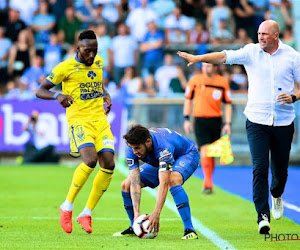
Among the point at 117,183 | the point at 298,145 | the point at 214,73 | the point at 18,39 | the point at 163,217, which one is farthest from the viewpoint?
the point at 18,39

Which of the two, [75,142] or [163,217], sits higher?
[75,142]

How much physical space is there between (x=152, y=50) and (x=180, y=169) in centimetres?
1395

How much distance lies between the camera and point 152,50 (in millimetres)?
21562

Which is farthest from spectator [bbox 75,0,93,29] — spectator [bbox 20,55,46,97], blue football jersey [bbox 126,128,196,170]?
blue football jersey [bbox 126,128,196,170]

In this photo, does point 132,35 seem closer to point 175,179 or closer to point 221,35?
point 221,35

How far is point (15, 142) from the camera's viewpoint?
19953 mm

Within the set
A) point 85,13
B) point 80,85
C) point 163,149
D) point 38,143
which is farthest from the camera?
point 85,13

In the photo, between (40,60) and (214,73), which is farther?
(40,60)

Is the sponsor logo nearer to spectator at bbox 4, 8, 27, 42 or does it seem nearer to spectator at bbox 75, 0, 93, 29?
spectator at bbox 75, 0, 93, 29

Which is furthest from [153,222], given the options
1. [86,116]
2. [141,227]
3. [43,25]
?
[43,25]

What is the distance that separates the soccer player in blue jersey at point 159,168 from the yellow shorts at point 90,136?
2.73 ft

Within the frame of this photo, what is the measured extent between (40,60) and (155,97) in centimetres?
344

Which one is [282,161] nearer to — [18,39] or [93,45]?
[93,45]

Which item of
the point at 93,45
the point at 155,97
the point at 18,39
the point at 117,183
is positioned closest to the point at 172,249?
the point at 93,45
